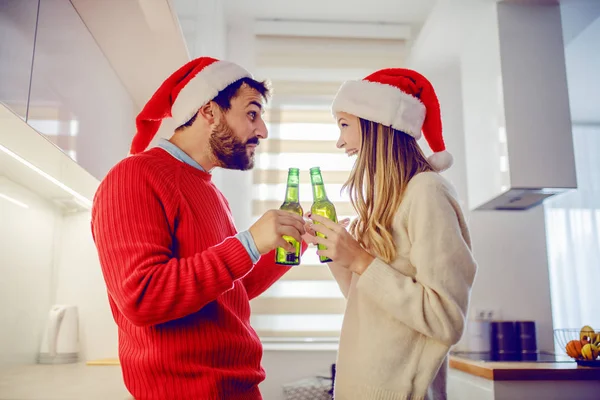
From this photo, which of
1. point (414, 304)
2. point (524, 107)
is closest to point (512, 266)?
point (524, 107)

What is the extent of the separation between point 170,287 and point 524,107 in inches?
74.2

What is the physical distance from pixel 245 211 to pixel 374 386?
1.86m

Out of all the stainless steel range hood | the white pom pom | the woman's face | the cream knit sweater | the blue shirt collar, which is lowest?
the cream knit sweater

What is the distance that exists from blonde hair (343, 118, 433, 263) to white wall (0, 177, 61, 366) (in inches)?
44.1

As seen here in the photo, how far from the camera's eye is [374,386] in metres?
1.09

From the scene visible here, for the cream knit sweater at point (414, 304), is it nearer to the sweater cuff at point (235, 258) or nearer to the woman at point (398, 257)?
the woman at point (398, 257)

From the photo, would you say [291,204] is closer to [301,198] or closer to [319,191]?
[319,191]

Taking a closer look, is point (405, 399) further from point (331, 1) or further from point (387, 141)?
point (331, 1)

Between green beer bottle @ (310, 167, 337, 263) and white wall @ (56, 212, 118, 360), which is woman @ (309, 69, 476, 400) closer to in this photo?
green beer bottle @ (310, 167, 337, 263)

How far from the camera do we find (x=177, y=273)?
37.8 inches

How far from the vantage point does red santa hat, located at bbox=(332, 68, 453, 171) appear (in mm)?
1286

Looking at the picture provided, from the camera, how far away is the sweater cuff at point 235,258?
989 mm

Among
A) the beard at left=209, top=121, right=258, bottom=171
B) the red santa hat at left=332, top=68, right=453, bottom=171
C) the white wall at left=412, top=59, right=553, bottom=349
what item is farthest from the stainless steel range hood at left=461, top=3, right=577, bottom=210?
the beard at left=209, top=121, right=258, bottom=171

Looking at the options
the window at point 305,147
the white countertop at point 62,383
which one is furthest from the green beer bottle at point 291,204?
the window at point 305,147
